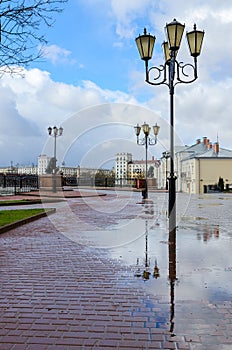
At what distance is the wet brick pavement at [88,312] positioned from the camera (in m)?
2.85

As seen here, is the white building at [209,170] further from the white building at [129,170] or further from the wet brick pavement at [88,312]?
the wet brick pavement at [88,312]

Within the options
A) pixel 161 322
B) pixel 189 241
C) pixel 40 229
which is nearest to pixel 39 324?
pixel 161 322

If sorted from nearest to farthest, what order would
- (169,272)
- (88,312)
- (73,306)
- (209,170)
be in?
1. (88,312)
2. (73,306)
3. (169,272)
4. (209,170)

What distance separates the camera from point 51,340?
2.87m

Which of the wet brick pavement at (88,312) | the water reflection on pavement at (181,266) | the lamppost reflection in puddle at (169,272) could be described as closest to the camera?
the wet brick pavement at (88,312)

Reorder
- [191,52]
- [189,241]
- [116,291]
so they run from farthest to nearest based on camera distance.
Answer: [191,52] → [189,241] → [116,291]

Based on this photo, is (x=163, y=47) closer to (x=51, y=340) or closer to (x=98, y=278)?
(x=98, y=278)

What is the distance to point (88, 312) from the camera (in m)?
3.47

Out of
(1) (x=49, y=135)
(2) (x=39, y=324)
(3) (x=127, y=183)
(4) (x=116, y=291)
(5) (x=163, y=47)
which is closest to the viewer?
(2) (x=39, y=324)

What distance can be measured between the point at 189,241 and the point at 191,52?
4416 mm

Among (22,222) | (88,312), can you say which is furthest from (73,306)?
(22,222)

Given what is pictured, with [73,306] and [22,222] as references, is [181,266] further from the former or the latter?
[22,222]

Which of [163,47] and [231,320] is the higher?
[163,47]

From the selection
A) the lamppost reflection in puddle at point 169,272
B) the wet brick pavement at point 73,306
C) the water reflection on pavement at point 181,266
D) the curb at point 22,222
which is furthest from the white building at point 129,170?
the wet brick pavement at point 73,306
